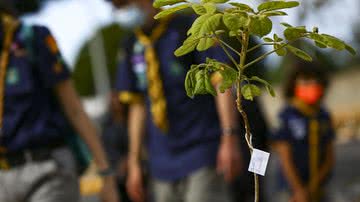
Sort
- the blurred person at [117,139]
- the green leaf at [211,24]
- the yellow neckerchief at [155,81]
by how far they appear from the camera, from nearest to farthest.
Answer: the green leaf at [211,24] < the yellow neckerchief at [155,81] < the blurred person at [117,139]

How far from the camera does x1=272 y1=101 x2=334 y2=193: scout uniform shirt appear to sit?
5.49 m

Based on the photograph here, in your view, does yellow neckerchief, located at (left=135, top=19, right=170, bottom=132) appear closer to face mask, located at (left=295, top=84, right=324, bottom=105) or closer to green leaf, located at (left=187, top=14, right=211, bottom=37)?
face mask, located at (left=295, top=84, right=324, bottom=105)

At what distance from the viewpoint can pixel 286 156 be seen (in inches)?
216

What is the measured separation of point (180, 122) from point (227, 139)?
0.94 ft

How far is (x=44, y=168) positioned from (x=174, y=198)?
96 centimetres

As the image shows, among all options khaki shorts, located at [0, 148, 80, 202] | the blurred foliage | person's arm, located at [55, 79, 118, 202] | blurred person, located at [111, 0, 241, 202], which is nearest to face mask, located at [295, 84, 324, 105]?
blurred person, located at [111, 0, 241, 202]

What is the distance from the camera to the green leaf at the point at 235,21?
1.76 m

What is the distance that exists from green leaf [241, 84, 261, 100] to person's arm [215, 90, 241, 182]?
185 centimetres

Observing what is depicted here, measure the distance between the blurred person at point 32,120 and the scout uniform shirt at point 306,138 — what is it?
246 centimetres

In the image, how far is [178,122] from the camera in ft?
13.1

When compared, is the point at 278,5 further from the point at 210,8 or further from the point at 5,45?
the point at 5,45

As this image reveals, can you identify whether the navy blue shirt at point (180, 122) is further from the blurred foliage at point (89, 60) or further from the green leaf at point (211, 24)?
the blurred foliage at point (89, 60)

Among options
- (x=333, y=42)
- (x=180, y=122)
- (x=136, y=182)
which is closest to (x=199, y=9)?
(x=333, y=42)

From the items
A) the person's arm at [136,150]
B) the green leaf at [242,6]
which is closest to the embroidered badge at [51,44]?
the person's arm at [136,150]
